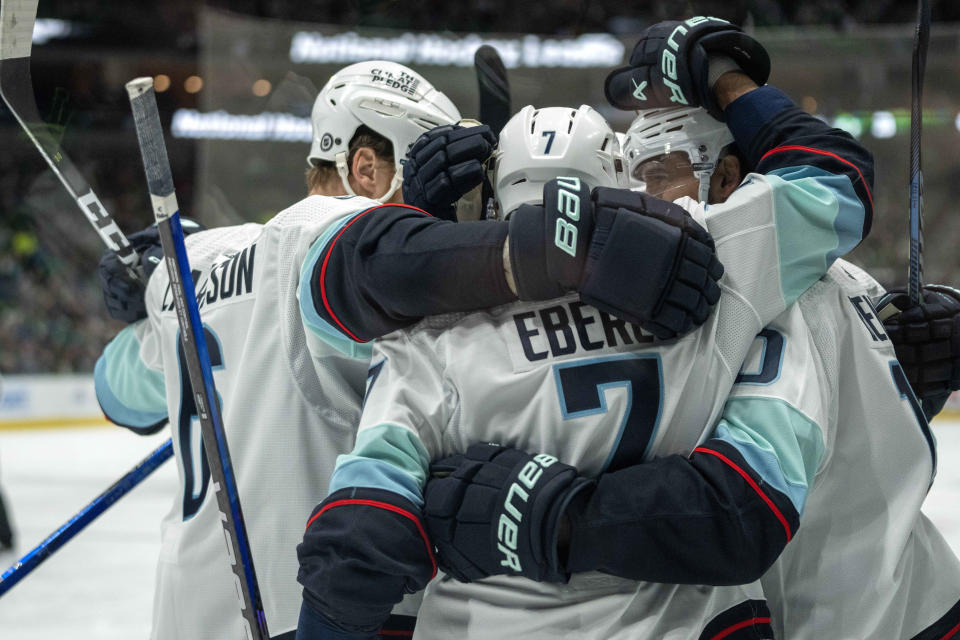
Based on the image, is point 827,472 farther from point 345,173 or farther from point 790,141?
point 345,173

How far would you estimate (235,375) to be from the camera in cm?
144

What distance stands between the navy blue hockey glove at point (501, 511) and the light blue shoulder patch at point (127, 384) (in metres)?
0.98

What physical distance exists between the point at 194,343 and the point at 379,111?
2.18ft

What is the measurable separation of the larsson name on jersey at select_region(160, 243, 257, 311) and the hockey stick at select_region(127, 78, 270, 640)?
0.30m

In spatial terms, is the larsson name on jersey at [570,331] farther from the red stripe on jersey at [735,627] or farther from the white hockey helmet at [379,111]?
the white hockey helmet at [379,111]

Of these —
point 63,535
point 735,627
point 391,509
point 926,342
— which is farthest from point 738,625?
point 63,535

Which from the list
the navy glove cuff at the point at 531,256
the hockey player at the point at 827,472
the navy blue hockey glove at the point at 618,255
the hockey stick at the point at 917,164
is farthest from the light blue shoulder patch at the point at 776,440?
the hockey stick at the point at 917,164

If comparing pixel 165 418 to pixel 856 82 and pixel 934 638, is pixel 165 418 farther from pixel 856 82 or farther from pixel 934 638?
pixel 856 82

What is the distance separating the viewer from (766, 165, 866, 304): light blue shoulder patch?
1067 millimetres

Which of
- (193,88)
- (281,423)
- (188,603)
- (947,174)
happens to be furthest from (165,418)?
(947,174)

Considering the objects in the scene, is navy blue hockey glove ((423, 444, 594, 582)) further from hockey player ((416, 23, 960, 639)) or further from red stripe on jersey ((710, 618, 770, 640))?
red stripe on jersey ((710, 618, 770, 640))

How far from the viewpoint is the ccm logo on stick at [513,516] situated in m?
0.95

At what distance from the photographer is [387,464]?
1.00 meters

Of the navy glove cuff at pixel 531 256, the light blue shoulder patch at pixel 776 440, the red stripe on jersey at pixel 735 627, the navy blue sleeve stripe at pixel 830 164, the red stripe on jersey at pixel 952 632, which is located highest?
the navy blue sleeve stripe at pixel 830 164
